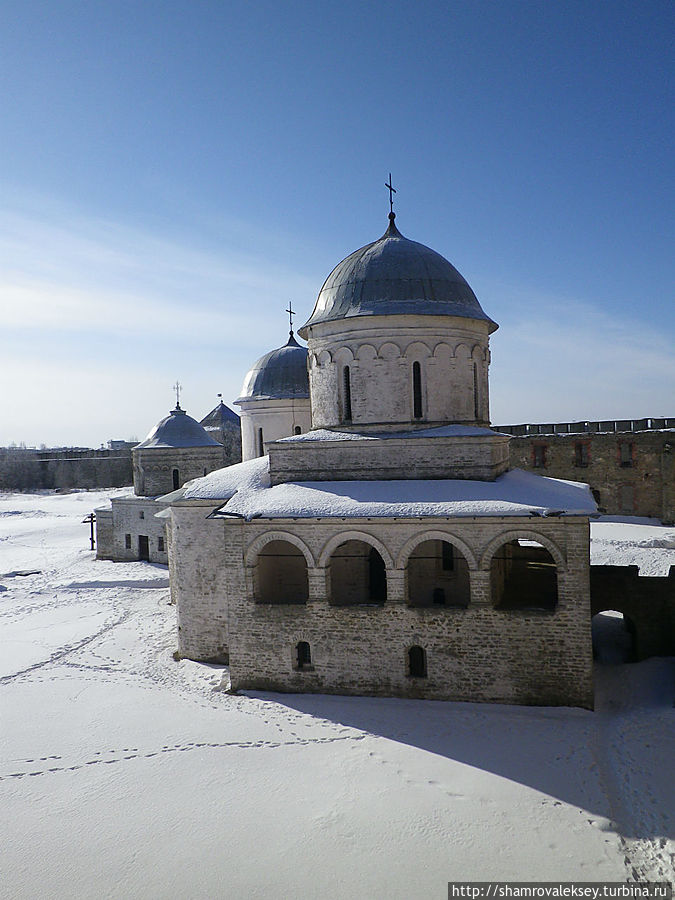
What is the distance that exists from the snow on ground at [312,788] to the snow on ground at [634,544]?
31.9 ft

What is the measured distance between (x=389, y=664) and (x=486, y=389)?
23.5 feet

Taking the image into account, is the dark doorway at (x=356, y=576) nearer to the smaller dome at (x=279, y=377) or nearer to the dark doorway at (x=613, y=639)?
the dark doorway at (x=613, y=639)

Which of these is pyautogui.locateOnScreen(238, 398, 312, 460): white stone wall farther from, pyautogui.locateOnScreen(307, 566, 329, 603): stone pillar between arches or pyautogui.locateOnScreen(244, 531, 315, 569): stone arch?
pyautogui.locateOnScreen(307, 566, 329, 603): stone pillar between arches

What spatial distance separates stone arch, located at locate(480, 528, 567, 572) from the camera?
11180mm

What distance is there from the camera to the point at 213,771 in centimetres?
958

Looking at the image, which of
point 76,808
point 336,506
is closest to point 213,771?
point 76,808

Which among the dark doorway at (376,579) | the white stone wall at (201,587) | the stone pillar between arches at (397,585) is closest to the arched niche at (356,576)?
the dark doorway at (376,579)

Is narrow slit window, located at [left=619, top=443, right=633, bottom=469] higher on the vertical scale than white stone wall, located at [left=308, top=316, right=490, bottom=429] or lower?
lower

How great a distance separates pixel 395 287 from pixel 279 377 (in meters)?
7.47

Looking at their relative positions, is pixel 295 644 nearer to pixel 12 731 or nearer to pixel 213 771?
pixel 213 771

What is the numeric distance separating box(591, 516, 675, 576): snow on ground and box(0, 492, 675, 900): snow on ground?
9733 mm

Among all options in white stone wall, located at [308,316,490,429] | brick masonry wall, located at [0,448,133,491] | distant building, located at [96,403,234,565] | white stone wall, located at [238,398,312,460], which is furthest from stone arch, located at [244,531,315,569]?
brick masonry wall, located at [0,448,133,491]

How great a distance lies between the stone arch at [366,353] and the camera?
14.3 m

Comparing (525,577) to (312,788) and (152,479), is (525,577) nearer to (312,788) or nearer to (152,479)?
(312,788)
